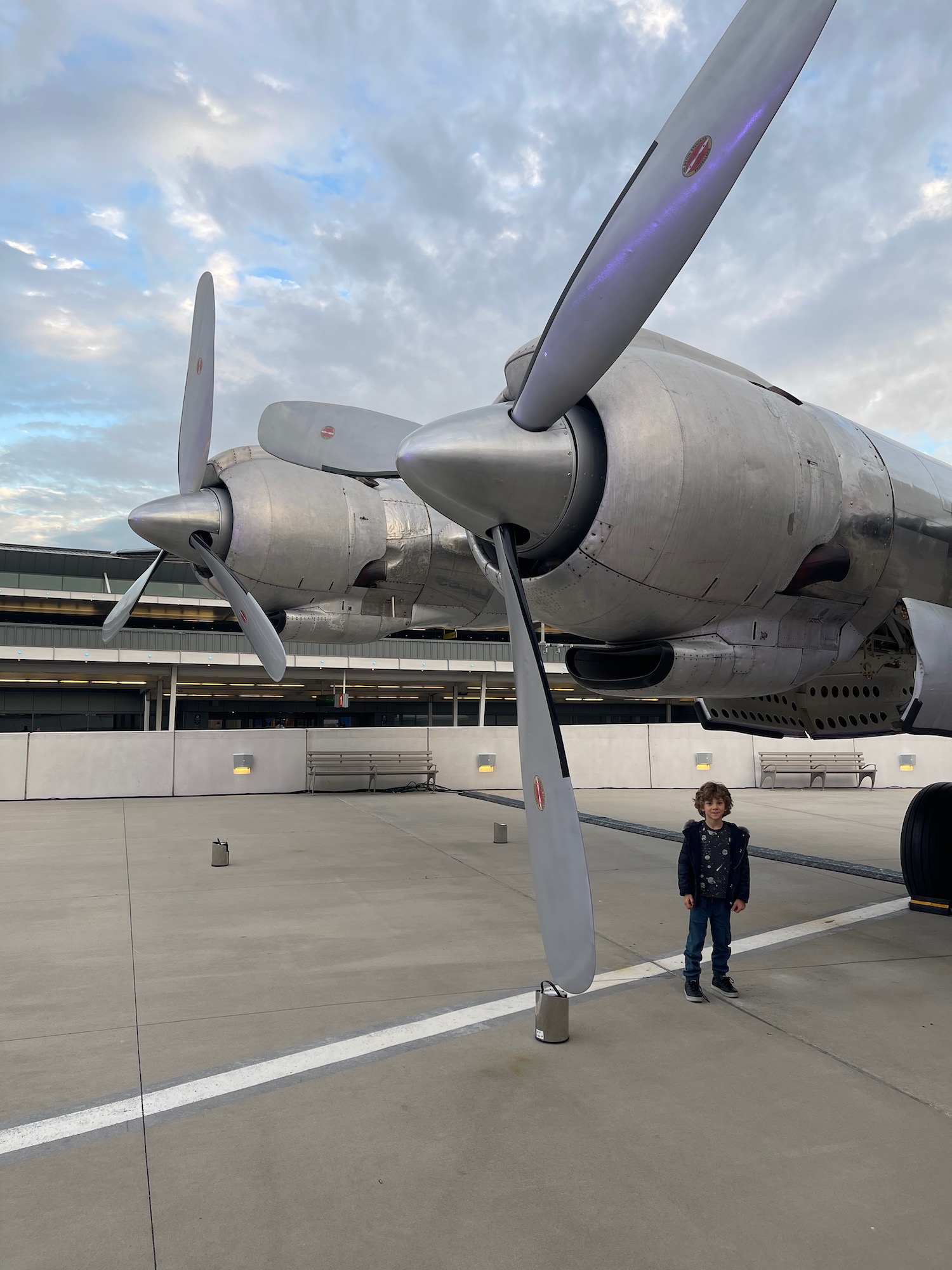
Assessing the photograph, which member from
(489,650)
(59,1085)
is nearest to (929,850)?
(59,1085)

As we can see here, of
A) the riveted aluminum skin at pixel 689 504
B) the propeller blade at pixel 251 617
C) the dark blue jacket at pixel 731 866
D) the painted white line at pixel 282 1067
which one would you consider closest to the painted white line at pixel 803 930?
the painted white line at pixel 282 1067

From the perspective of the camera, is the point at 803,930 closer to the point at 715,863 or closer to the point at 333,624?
the point at 715,863

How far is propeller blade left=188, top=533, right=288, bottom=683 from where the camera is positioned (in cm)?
786

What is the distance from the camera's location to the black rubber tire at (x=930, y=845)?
23.3 ft

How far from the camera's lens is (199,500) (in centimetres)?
912

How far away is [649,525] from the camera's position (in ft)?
16.3

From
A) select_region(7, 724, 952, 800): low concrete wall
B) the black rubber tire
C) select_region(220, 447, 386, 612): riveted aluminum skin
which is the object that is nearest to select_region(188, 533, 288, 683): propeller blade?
select_region(220, 447, 386, 612): riveted aluminum skin

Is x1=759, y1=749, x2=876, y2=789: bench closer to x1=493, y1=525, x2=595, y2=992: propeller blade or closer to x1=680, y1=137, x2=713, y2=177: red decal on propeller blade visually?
x1=493, y1=525, x2=595, y2=992: propeller blade

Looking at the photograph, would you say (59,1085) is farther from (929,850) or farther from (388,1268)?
(929,850)

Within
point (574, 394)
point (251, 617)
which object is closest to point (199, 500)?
point (251, 617)

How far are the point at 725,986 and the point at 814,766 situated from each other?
15400 mm

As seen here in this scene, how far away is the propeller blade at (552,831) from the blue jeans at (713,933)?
1.24 meters

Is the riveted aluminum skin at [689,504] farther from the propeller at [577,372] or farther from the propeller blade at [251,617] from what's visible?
the propeller blade at [251,617]

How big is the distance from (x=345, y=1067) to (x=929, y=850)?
19.1ft
